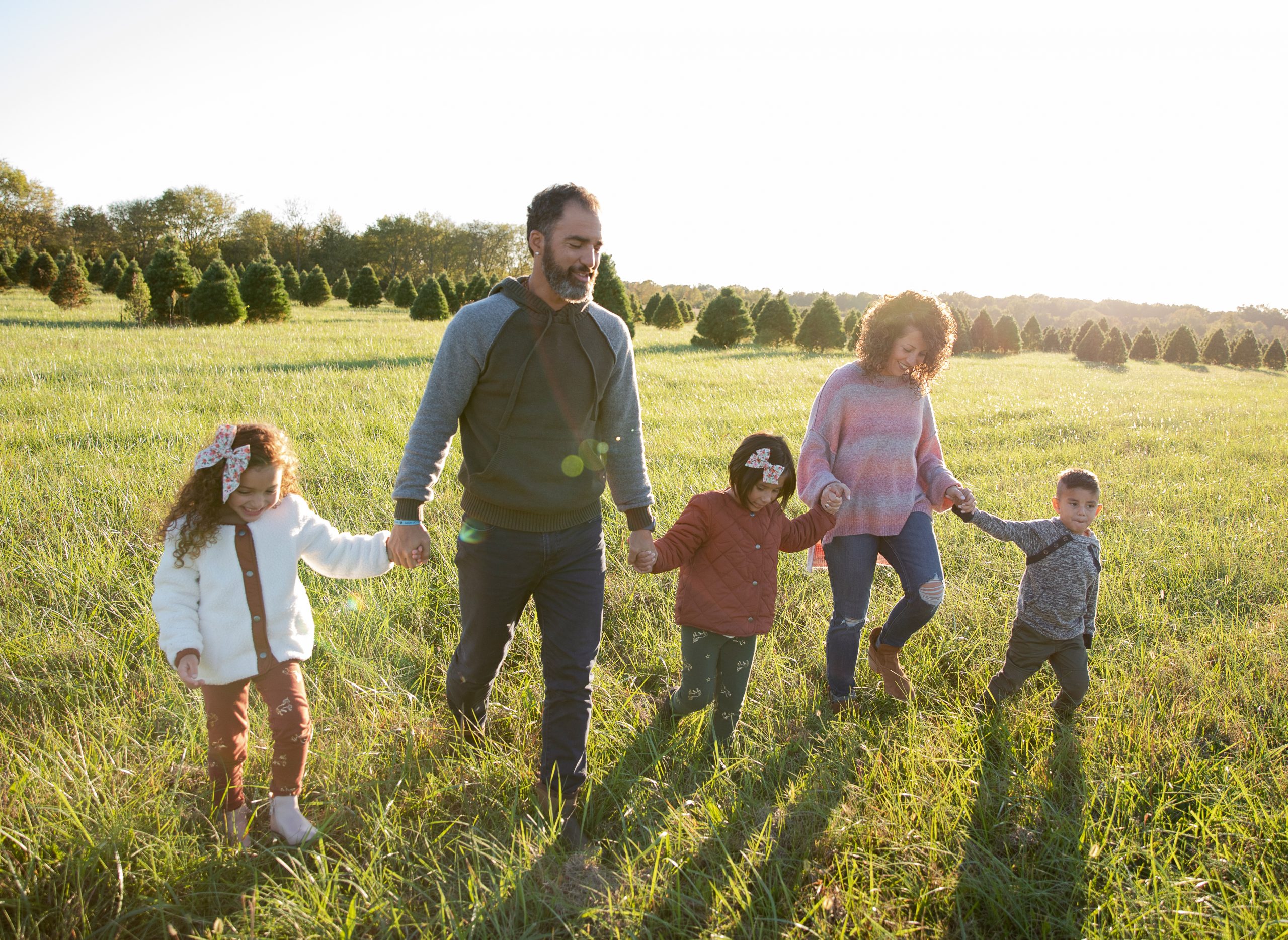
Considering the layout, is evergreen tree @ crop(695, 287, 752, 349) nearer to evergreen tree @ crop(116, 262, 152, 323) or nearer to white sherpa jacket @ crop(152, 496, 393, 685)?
evergreen tree @ crop(116, 262, 152, 323)

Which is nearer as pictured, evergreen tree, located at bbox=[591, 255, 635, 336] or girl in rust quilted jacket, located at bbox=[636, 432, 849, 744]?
girl in rust quilted jacket, located at bbox=[636, 432, 849, 744]

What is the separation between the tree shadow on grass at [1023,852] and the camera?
7.63ft

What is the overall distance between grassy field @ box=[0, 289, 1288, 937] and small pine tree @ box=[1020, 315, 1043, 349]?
4877 centimetres

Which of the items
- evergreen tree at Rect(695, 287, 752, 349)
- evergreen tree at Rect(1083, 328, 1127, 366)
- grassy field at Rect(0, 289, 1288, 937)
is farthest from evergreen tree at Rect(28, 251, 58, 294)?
evergreen tree at Rect(1083, 328, 1127, 366)

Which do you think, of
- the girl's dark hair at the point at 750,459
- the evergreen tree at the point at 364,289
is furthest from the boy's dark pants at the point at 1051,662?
the evergreen tree at the point at 364,289

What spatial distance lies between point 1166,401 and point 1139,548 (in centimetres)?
1412

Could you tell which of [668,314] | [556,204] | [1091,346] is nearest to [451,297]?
[668,314]

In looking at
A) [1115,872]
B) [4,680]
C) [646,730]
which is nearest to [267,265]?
[4,680]

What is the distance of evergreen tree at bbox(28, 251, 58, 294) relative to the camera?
32781 millimetres

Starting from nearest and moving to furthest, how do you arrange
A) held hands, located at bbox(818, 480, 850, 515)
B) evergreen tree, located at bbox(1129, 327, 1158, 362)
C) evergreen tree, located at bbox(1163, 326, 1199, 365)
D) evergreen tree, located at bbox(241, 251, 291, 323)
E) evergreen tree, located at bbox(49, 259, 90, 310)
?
held hands, located at bbox(818, 480, 850, 515) < evergreen tree, located at bbox(49, 259, 90, 310) < evergreen tree, located at bbox(241, 251, 291, 323) < evergreen tree, located at bbox(1163, 326, 1199, 365) < evergreen tree, located at bbox(1129, 327, 1158, 362)

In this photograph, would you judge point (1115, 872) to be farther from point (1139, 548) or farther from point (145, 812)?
point (1139, 548)

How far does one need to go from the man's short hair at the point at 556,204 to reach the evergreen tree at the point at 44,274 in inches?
1596

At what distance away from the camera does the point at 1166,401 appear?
654 inches

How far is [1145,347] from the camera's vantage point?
40.9 meters
